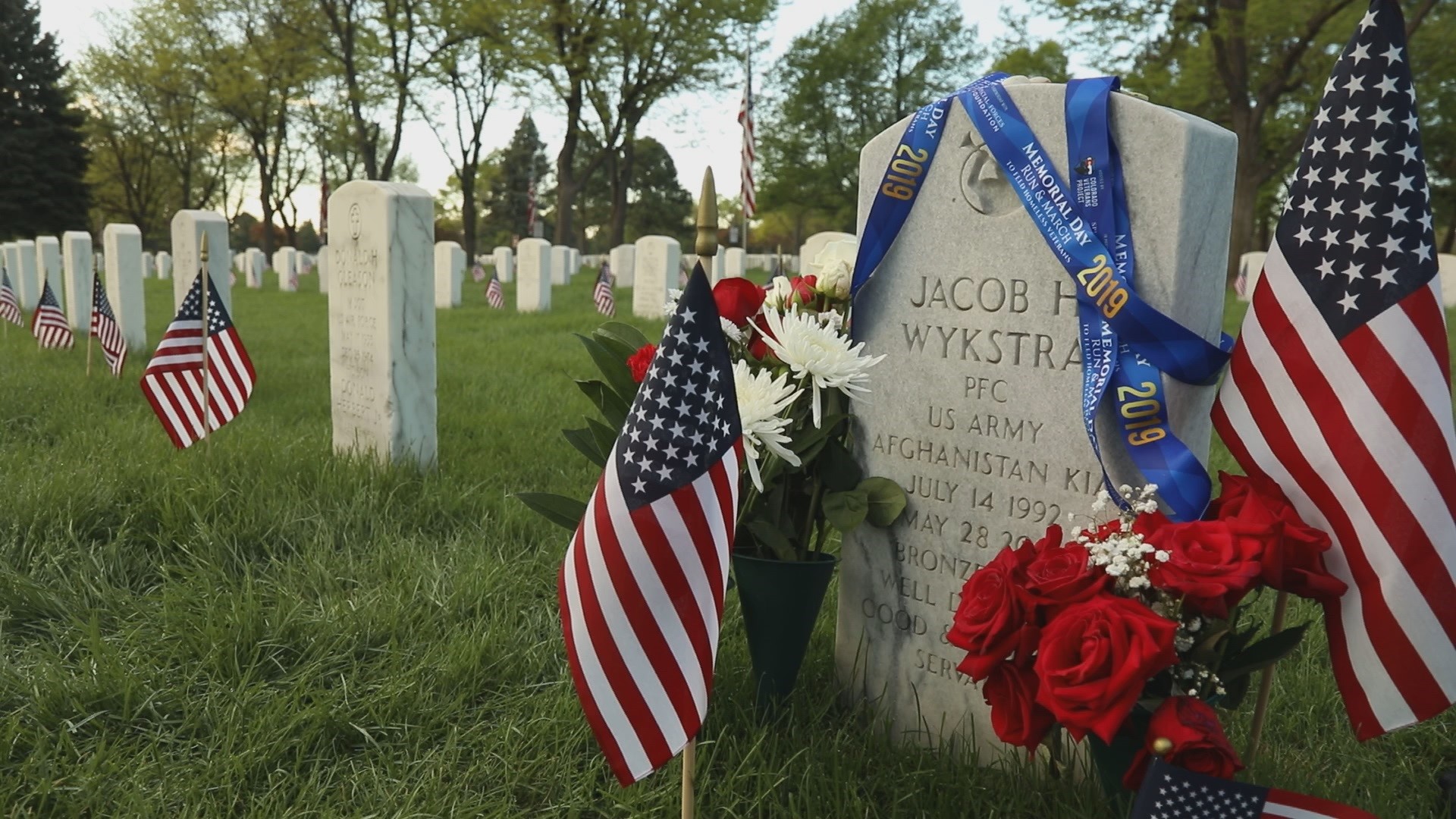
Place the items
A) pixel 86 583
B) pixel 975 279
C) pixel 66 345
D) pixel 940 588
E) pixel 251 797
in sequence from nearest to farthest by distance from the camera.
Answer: pixel 251 797 < pixel 975 279 < pixel 940 588 < pixel 86 583 < pixel 66 345

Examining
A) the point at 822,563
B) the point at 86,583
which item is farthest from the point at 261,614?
the point at 822,563

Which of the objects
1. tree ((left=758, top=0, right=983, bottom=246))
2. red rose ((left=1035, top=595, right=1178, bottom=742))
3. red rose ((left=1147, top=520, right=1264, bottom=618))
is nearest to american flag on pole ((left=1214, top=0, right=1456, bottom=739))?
red rose ((left=1147, top=520, right=1264, bottom=618))

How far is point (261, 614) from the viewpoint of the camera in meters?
3.04

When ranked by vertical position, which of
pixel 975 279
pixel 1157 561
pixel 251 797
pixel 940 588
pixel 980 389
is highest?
pixel 975 279

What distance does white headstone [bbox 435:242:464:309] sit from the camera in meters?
16.5

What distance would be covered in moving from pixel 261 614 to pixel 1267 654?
9.01 feet

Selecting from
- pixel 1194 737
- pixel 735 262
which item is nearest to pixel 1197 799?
pixel 1194 737

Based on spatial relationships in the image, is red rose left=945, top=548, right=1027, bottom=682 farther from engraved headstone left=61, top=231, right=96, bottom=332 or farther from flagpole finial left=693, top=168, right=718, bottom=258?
engraved headstone left=61, top=231, right=96, bottom=332

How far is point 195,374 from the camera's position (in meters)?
4.89

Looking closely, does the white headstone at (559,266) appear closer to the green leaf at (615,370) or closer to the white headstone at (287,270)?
the white headstone at (287,270)

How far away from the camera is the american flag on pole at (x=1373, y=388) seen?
174 cm

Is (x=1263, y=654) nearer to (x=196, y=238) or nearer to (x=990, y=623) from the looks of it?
(x=990, y=623)

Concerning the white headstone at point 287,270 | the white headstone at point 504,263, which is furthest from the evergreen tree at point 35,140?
the white headstone at point 504,263

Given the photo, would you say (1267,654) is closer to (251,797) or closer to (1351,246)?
(1351,246)
